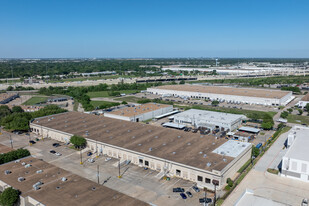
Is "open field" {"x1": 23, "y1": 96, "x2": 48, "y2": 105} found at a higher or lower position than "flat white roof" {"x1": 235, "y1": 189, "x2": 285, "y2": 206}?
higher

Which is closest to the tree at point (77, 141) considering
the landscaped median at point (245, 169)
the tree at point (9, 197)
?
the tree at point (9, 197)

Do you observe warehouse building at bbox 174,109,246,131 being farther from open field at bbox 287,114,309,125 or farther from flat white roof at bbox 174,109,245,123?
open field at bbox 287,114,309,125

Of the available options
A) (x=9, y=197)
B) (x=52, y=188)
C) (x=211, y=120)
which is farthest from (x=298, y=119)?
(x=9, y=197)

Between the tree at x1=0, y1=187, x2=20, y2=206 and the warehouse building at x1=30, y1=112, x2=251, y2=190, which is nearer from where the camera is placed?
the tree at x1=0, y1=187, x2=20, y2=206

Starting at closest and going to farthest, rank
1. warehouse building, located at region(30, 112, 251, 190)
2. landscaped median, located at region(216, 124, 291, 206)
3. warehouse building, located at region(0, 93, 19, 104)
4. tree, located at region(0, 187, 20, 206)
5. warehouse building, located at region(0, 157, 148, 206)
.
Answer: warehouse building, located at region(0, 157, 148, 206)
tree, located at region(0, 187, 20, 206)
landscaped median, located at region(216, 124, 291, 206)
warehouse building, located at region(30, 112, 251, 190)
warehouse building, located at region(0, 93, 19, 104)

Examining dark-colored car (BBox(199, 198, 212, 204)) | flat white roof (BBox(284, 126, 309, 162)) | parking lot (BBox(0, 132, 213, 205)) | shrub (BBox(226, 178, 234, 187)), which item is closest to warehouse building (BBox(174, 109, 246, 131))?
flat white roof (BBox(284, 126, 309, 162))

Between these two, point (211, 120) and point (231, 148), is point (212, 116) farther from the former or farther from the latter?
point (231, 148)

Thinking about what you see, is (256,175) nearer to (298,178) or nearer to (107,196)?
(298,178)
